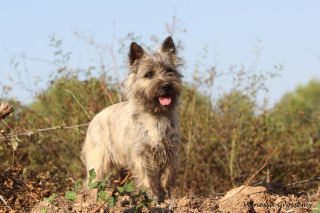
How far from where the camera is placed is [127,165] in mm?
5824

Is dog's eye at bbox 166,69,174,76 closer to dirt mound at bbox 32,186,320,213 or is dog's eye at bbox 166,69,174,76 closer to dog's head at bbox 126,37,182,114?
dog's head at bbox 126,37,182,114

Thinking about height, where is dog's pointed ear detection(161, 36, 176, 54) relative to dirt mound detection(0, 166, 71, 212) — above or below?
above

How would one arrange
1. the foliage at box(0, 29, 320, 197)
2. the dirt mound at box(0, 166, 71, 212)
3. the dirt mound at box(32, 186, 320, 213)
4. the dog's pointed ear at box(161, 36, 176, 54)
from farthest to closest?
the foliage at box(0, 29, 320, 197)
the dog's pointed ear at box(161, 36, 176, 54)
the dirt mound at box(0, 166, 71, 212)
the dirt mound at box(32, 186, 320, 213)

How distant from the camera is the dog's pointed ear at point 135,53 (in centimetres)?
562

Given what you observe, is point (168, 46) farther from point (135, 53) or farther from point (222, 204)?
point (222, 204)

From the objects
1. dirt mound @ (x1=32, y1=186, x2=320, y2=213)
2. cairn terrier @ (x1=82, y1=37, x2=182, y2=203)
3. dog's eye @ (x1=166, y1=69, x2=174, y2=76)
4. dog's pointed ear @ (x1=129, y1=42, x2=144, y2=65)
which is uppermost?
dog's pointed ear @ (x1=129, y1=42, x2=144, y2=65)

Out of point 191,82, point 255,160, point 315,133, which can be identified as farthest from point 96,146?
point 315,133

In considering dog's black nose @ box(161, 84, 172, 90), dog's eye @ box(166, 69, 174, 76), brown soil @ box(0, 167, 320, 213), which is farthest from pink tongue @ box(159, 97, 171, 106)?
brown soil @ box(0, 167, 320, 213)

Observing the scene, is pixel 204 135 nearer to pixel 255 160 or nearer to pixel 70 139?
pixel 255 160

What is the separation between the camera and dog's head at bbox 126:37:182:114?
210 inches

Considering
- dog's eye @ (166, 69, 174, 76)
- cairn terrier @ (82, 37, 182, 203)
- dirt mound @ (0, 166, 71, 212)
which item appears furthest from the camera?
dog's eye @ (166, 69, 174, 76)

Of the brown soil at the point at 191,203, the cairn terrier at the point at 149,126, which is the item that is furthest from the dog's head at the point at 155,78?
the brown soil at the point at 191,203

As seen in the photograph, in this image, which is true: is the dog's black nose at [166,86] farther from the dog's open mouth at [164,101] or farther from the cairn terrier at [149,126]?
the dog's open mouth at [164,101]

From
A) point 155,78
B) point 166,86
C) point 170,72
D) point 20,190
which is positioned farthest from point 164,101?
point 20,190
